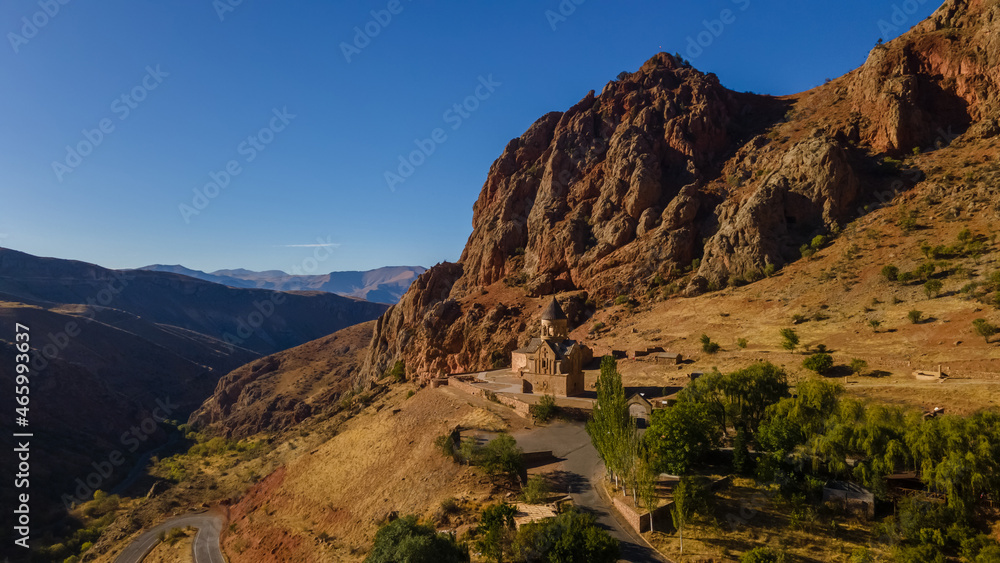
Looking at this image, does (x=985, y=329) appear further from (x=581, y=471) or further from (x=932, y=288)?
(x=581, y=471)

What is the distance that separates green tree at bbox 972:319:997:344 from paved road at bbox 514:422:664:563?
26736 mm

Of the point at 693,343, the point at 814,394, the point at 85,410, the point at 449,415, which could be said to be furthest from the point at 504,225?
the point at 85,410

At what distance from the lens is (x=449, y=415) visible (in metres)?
40.8

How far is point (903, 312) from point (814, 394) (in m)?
22.5

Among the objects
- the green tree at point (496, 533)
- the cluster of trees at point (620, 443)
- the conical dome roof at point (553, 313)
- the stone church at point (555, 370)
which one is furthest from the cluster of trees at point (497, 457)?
the conical dome roof at point (553, 313)

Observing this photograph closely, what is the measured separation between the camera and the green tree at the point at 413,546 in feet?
58.8

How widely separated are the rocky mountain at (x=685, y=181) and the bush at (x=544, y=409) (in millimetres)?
25828

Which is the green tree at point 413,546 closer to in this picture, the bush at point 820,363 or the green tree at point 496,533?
the green tree at point 496,533

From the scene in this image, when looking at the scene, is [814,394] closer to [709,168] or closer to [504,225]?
[709,168]

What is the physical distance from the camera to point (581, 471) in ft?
91.3

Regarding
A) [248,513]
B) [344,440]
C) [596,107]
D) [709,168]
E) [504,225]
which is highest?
[596,107]

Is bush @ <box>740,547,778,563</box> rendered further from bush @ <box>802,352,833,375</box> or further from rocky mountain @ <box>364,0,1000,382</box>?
rocky mountain @ <box>364,0,1000,382</box>

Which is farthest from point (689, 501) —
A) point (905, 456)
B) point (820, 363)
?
point (820, 363)
